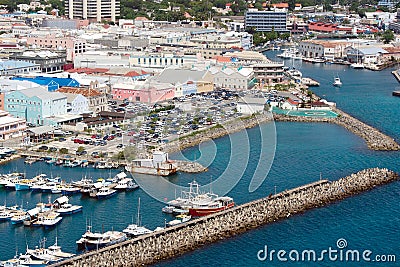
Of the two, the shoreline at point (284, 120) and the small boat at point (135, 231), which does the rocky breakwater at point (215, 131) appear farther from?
the small boat at point (135, 231)

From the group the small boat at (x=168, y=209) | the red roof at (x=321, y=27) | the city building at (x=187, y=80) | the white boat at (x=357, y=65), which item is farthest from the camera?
the red roof at (x=321, y=27)

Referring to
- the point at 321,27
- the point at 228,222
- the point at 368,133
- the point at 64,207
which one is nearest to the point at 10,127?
the point at 64,207

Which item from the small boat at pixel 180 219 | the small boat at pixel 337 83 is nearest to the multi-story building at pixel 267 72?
the small boat at pixel 337 83

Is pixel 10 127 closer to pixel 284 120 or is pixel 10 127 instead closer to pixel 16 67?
pixel 284 120

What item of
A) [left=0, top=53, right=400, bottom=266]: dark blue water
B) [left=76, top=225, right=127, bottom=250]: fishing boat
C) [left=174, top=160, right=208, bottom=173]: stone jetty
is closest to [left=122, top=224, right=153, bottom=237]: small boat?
[left=76, top=225, right=127, bottom=250]: fishing boat

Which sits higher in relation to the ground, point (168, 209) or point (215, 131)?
point (215, 131)

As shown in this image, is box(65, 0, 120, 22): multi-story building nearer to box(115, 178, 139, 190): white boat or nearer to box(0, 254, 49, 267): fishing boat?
box(115, 178, 139, 190): white boat
